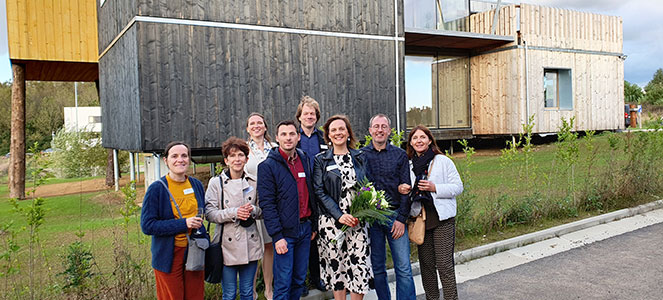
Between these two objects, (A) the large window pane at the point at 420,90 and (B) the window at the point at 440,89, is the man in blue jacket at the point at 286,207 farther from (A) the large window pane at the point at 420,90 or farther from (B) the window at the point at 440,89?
(B) the window at the point at 440,89

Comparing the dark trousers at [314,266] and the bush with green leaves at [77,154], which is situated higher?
the bush with green leaves at [77,154]

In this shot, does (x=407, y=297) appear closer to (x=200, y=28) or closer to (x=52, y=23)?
(x=200, y=28)

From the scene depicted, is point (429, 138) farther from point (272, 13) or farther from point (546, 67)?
point (546, 67)

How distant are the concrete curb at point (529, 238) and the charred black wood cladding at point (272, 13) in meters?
7.80

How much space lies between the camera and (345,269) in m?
4.42

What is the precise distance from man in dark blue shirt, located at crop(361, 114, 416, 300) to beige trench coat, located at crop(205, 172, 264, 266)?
1.05 m

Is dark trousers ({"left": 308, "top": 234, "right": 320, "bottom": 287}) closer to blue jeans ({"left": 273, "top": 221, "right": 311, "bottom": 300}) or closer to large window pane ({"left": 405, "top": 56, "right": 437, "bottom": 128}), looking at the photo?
blue jeans ({"left": 273, "top": 221, "right": 311, "bottom": 300})

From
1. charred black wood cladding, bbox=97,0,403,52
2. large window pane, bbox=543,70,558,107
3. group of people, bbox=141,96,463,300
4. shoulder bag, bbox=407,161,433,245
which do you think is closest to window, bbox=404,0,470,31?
charred black wood cladding, bbox=97,0,403,52

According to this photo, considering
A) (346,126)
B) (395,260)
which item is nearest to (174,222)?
Result: (346,126)

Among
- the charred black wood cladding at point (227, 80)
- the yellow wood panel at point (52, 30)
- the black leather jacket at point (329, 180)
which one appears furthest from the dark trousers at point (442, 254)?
the yellow wood panel at point (52, 30)

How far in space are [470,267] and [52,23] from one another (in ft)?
48.8

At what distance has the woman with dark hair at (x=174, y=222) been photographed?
3.81m

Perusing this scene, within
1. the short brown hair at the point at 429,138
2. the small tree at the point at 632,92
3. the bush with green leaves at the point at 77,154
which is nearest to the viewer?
the short brown hair at the point at 429,138

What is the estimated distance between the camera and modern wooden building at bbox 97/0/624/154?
11305 millimetres
